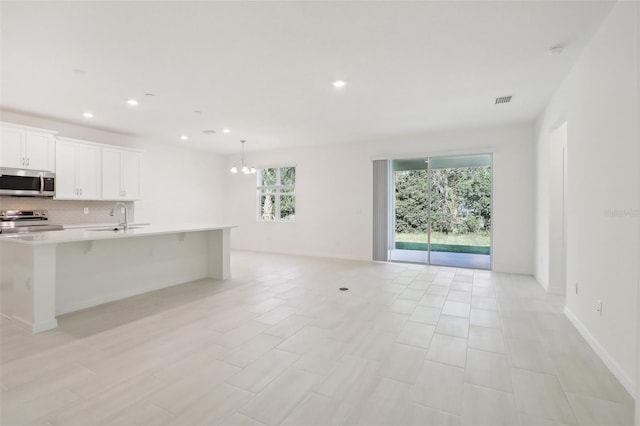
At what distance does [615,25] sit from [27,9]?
15.0 feet

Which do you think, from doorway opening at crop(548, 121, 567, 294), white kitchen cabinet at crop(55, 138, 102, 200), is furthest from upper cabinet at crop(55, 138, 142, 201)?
doorway opening at crop(548, 121, 567, 294)

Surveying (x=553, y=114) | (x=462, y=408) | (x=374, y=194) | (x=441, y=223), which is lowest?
(x=462, y=408)

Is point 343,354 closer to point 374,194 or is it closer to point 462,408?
point 462,408

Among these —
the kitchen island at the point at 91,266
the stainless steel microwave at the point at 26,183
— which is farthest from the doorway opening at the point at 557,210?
the stainless steel microwave at the point at 26,183

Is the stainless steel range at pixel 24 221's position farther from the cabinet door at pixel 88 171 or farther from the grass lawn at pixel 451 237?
the grass lawn at pixel 451 237

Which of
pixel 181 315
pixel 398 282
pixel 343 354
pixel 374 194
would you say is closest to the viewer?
pixel 343 354

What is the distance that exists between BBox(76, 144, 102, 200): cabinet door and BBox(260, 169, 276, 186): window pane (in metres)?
3.89

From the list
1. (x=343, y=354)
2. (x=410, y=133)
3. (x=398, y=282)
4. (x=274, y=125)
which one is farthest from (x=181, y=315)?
(x=410, y=133)

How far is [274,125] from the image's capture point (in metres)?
5.80

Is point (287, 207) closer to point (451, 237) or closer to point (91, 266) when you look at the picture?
point (451, 237)

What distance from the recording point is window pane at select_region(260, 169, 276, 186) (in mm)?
8516

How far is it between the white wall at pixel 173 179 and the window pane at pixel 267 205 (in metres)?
1.33

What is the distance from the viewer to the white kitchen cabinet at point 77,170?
5277 mm

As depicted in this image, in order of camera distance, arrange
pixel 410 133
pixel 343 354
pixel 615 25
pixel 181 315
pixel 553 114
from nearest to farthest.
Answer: pixel 615 25 → pixel 343 354 → pixel 181 315 → pixel 553 114 → pixel 410 133
